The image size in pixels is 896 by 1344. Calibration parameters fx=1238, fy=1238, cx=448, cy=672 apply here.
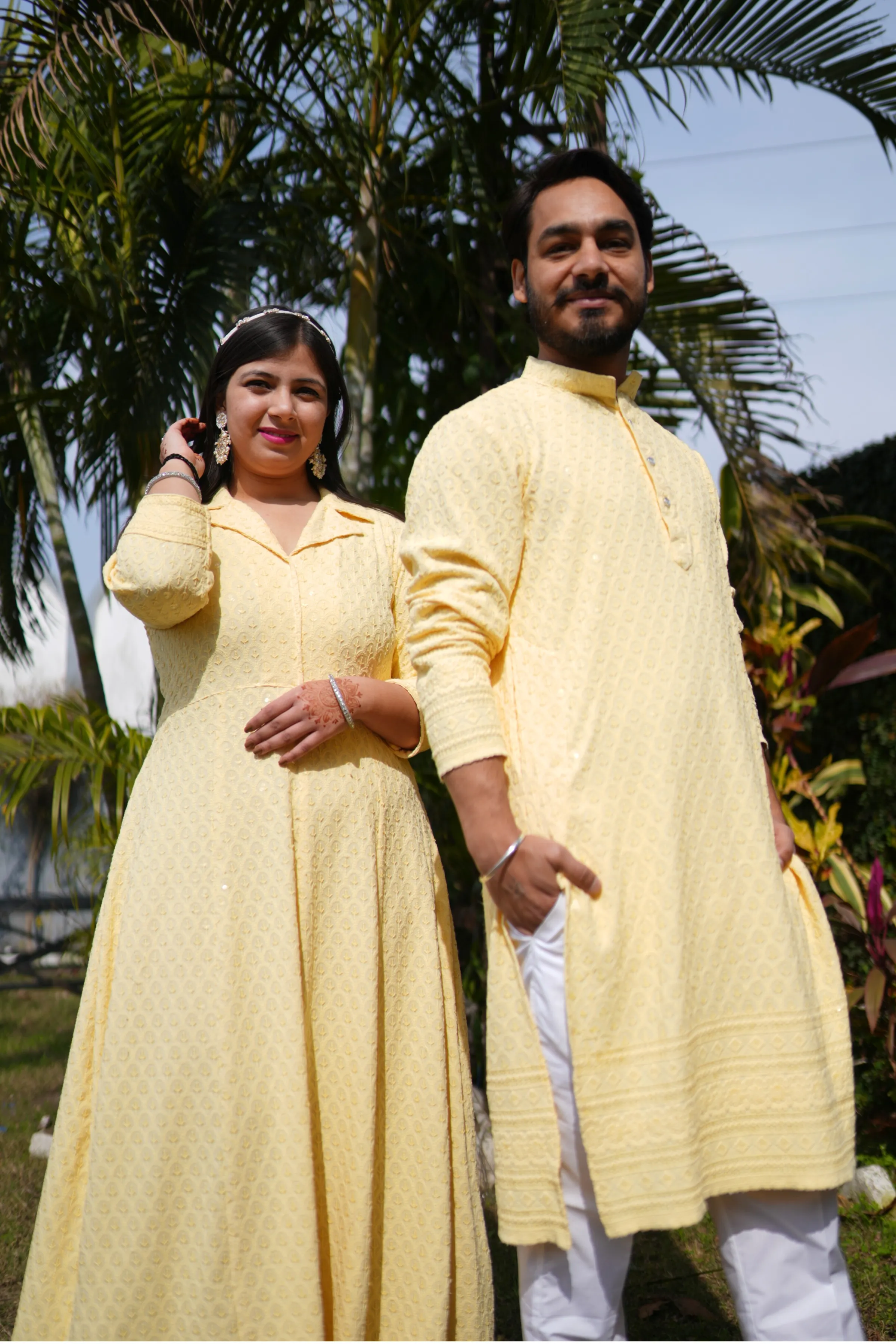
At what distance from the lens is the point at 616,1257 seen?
5.24 ft

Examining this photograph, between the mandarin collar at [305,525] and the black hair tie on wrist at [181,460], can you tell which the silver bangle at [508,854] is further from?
the black hair tie on wrist at [181,460]

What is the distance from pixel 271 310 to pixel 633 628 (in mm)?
1137

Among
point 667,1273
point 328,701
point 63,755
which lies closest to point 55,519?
point 63,755

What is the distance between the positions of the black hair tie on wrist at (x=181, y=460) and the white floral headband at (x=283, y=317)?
0.24m

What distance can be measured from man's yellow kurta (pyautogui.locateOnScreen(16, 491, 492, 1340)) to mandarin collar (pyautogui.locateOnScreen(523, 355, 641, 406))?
61 cm

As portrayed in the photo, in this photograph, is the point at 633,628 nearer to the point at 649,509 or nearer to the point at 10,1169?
the point at 649,509

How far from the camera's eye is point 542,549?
1744 millimetres

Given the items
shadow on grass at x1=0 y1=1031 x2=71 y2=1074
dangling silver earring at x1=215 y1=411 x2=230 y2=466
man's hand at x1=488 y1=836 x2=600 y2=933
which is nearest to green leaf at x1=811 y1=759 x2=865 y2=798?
dangling silver earring at x1=215 y1=411 x2=230 y2=466

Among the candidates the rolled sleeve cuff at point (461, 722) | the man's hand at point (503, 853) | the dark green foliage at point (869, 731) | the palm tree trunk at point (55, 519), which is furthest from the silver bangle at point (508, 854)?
the palm tree trunk at point (55, 519)

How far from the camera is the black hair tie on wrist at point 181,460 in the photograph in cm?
234

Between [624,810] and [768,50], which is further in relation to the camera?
[768,50]

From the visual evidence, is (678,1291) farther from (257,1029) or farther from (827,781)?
(827,781)

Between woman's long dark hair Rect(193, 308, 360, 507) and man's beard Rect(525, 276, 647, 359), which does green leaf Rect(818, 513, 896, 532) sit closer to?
woman's long dark hair Rect(193, 308, 360, 507)

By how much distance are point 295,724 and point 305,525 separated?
455 mm
